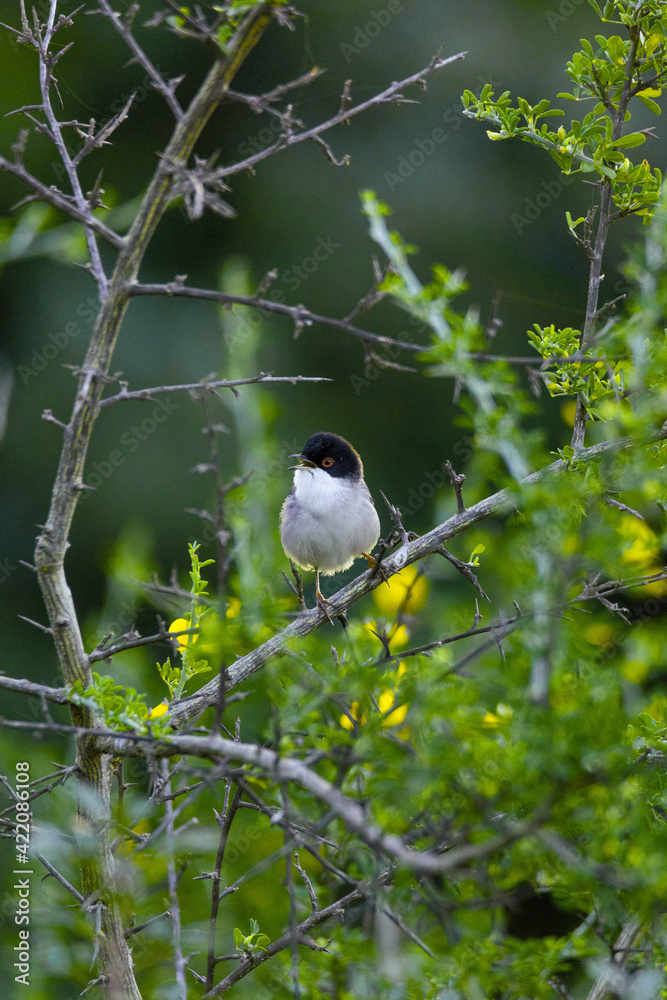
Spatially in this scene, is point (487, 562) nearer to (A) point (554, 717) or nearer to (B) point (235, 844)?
(A) point (554, 717)

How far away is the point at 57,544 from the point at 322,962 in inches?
33.5

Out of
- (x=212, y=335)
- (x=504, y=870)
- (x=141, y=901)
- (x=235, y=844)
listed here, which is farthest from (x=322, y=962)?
(x=212, y=335)

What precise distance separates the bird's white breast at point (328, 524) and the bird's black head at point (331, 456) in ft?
0.21

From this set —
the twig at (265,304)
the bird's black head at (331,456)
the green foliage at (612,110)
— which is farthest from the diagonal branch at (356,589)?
the bird's black head at (331,456)

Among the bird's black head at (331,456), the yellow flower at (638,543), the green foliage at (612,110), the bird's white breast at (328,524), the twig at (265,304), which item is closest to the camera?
the yellow flower at (638,543)

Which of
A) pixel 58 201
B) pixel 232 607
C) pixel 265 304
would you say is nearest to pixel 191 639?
pixel 232 607

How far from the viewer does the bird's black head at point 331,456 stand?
4020mm

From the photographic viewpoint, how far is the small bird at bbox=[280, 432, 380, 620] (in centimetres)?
372

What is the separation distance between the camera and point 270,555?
4.97ft

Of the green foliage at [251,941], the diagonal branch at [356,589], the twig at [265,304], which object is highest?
the twig at [265,304]

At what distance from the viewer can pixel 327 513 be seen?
→ 3723mm

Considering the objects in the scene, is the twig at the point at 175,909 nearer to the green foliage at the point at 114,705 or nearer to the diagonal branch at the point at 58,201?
the green foliage at the point at 114,705

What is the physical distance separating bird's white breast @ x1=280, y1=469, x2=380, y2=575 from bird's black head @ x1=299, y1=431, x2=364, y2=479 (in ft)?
0.21

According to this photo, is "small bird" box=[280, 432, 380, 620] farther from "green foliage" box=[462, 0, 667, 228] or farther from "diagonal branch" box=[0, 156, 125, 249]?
"diagonal branch" box=[0, 156, 125, 249]
